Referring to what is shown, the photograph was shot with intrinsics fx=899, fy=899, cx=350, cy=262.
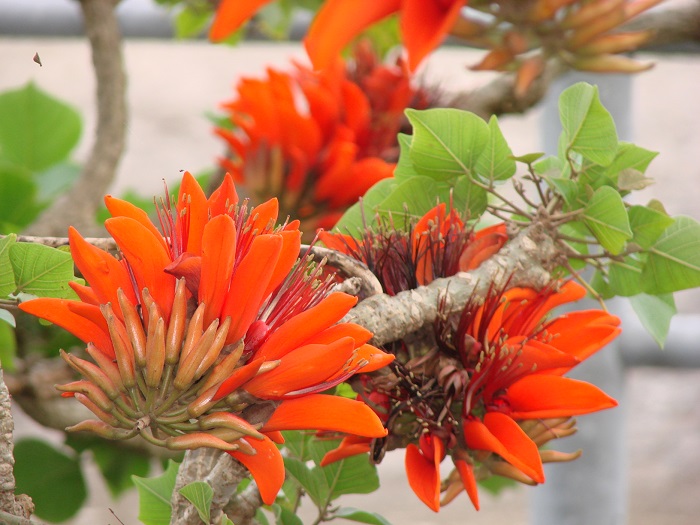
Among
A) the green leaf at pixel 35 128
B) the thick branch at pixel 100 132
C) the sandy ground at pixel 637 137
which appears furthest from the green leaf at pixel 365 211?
the sandy ground at pixel 637 137

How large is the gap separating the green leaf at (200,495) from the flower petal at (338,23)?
3.1 inches

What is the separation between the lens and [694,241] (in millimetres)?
179

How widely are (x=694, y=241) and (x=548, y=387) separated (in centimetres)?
5

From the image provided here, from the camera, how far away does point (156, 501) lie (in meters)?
0.18

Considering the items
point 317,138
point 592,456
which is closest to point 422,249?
point 317,138

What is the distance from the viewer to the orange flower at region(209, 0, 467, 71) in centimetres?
17

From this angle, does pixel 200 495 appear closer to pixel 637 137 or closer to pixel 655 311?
pixel 655 311

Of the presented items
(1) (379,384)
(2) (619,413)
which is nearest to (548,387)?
(1) (379,384)

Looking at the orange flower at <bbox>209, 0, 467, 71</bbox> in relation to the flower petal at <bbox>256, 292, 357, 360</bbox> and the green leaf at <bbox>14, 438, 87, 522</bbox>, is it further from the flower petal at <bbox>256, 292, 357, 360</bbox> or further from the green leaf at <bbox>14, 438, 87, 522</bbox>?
the green leaf at <bbox>14, 438, 87, 522</bbox>

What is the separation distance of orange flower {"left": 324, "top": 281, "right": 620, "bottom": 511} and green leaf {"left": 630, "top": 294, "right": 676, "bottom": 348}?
0.8 inches

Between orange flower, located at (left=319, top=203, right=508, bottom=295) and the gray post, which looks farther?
the gray post

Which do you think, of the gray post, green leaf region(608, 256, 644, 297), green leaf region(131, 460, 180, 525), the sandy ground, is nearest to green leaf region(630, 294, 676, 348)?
green leaf region(608, 256, 644, 297)

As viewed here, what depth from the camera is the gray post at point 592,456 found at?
0.40m

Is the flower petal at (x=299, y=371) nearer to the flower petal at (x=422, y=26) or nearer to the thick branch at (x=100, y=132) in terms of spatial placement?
the flower petal at (x=422, y=26)
